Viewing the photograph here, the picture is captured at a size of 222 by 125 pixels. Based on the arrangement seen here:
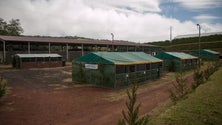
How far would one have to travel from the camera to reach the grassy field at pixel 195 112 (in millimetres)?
8391

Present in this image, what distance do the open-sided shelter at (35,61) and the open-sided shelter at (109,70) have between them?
56.5ft

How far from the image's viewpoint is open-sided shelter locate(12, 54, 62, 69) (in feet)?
109

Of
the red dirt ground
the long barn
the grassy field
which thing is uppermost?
the long barn

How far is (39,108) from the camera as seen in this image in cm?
1135

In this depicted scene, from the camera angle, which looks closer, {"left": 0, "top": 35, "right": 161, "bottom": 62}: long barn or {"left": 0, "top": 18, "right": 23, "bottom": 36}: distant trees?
{"left": 0, "top": 35, "right": 161, "bottom": 62}: long barn

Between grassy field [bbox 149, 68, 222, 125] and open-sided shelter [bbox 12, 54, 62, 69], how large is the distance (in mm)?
30108

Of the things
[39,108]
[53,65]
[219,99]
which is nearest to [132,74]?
[219,99]

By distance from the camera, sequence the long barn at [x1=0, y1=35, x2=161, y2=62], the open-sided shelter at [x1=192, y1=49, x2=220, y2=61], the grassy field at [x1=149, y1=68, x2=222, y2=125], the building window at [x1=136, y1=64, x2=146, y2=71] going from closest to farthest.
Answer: the grassy field at [x1=149, y1=68, x2=222, y2=125] → the building window at [x1=136, y1=64, x2=146, y2=71] → the long barn at [x1=0, y1=35, x2=161, y2=62] → the open-sided shelter at [x1=192, y1=49, x2=220, y2=61]

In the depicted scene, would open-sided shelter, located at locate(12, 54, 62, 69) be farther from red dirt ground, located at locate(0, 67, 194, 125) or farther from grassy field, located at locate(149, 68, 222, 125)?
grassy field, located at locate(149, 68, 222, 125)

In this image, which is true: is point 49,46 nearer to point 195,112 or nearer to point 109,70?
point 109,70

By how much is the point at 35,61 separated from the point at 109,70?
2296cm

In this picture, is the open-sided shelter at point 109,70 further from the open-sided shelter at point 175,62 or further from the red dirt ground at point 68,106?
the open-sided shelter at point 175,62

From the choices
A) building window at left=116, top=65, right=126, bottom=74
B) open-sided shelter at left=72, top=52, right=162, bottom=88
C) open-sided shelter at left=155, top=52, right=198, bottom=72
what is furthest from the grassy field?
open-sided shelter at left=155, top=52, right=198, bottom=72

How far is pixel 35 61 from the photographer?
34.7 m
